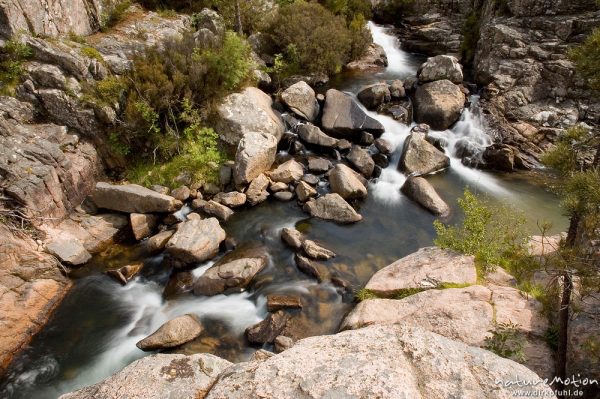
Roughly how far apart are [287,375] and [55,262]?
27.0 feet

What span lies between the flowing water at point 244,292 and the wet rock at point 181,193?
1.70 metres

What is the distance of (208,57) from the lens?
42.3ft

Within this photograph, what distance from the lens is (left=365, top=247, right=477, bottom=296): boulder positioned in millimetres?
7703

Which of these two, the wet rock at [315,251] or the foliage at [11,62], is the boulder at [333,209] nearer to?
the wet rock at [315,251]

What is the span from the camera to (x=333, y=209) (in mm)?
11180

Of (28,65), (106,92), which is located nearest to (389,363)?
(106,92)

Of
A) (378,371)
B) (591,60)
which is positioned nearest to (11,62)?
(378,371)

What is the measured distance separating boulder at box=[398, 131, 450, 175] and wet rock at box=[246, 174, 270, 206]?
198 inches

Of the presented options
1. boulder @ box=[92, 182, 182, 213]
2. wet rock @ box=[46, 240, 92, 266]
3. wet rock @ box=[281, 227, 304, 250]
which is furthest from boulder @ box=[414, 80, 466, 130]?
wet rock @ box=[46, 240, 92, 266]

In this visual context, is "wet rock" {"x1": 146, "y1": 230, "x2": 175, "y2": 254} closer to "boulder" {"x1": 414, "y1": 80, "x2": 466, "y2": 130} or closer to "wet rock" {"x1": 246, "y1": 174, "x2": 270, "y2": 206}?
"wet rock" {"x1": 246, "y1": 174, "x2": 270, "y2": 206}

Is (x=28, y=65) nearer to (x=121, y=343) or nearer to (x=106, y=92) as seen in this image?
(x=106, y=92)

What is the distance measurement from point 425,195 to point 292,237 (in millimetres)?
4682

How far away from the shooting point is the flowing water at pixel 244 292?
7.59 meters

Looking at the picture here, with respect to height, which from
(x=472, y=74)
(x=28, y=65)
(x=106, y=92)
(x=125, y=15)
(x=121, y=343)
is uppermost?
(x=125, y=15)
